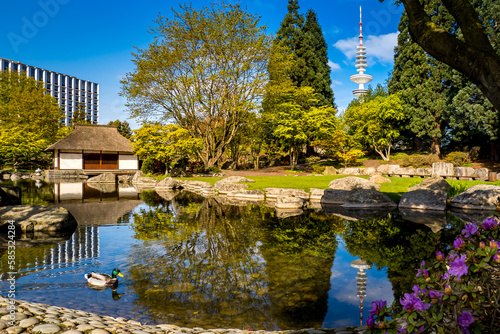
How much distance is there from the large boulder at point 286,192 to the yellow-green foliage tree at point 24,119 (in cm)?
3733

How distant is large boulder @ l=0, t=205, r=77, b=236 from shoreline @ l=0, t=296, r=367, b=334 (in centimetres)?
580

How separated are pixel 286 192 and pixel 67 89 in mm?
145913

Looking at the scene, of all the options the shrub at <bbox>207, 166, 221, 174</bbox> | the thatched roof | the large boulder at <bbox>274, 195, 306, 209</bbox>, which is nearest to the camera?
the large boulder at <bbox>274, 195, 306, 209</bbox>

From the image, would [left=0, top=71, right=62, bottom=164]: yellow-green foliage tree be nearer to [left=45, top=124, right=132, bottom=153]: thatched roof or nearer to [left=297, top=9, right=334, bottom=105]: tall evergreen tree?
[left=45, top=124, right=132, bottom=153]: thatched roof

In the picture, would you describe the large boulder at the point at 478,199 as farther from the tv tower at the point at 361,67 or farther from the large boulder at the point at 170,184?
the tv tower at the point at 361,67

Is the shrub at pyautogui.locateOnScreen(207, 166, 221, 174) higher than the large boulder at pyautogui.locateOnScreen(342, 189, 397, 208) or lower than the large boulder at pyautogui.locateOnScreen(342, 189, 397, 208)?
higher

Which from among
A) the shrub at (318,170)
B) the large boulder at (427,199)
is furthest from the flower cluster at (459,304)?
the shrub at (318,170)

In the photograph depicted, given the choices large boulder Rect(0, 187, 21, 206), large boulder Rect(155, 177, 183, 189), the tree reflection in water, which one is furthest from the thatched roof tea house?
the tree reflection in water

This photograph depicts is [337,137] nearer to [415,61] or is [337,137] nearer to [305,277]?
[415,61]

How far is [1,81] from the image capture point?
51344 millimetres

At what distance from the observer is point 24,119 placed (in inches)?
1860

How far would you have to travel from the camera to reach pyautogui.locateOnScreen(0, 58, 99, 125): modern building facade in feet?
383

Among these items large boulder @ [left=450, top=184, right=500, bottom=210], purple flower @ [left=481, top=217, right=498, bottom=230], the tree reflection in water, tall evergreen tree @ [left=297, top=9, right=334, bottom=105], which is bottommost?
the tree reflection in water

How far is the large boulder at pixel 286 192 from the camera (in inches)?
625
